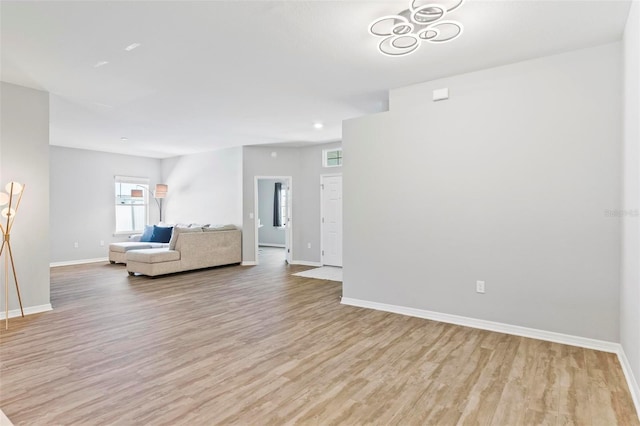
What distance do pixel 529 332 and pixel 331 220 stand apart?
4.89 meters

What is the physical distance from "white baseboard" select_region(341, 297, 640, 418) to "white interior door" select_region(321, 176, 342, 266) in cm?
322

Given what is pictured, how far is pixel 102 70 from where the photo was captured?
12.1ft

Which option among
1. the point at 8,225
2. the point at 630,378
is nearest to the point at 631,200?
the point at 630,378

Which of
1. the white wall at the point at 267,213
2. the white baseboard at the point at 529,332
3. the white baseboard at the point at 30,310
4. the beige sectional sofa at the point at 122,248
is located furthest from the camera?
the white wall at the point at 267,213

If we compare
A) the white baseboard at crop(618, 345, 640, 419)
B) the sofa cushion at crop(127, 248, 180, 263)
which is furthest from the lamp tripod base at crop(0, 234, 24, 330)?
the white baseboard at crop(618, 345, 640, 419)

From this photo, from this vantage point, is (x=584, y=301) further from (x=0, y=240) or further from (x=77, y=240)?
(x=77, y=240)

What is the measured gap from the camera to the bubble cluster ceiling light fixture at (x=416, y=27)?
245 centimetres

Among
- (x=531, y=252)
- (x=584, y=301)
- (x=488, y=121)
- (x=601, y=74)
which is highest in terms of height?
(x=601, y=74)

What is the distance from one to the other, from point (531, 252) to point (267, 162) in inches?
239

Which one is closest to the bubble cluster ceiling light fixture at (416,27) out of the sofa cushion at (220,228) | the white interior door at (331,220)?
the white interior door at (331,220)

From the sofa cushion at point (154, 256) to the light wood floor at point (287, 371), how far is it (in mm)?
1991

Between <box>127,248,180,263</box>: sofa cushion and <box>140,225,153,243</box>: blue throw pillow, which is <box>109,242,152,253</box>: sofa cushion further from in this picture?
<box>127,248,180,263</box>: sofa cushion

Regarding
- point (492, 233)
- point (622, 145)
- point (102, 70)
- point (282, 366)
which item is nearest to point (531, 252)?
point (492, 233)

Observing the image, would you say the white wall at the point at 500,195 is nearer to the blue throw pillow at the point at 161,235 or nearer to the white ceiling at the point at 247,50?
the white ceiling at the point at 247,50
